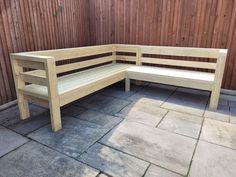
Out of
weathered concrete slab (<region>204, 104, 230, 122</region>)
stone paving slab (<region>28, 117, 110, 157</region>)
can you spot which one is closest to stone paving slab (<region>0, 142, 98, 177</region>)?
stone paving slab (<region>28, 117, 110, 157</region>)

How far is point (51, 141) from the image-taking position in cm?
199

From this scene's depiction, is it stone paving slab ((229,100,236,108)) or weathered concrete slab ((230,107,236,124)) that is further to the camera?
stone paving slab ((229,100,236,108))

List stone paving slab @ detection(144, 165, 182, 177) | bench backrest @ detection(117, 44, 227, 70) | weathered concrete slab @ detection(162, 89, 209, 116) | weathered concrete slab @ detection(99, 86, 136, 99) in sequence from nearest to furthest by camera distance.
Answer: stone paving slab @ detection(144, 165, 182, 177) < weathered concrete slab @ detection(162, 89, 209, 116) < bench backrest @ detection(117, 44, 227, 70) < weathered concrete slab @ detection(99, 86, 136, 99)

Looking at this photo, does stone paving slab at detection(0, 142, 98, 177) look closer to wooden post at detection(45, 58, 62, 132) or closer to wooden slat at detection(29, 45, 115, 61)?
wooden post at detection(45, 58, 62, 132)

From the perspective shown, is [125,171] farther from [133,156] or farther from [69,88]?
[69,88]

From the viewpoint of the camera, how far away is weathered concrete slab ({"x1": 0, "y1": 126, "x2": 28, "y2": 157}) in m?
1.88

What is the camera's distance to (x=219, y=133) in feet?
7.01

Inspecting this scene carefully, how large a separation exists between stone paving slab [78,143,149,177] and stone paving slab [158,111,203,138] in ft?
2.34

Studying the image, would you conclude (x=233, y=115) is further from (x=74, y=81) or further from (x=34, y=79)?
(x=34, y=79)

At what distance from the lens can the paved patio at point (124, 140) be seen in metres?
1.61

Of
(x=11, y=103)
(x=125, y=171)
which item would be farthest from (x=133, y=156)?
(x=11, y=103)

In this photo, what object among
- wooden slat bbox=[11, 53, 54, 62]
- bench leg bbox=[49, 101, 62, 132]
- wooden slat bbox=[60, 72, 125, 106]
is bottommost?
bench leg bbox=[49, 101, 62, 132]

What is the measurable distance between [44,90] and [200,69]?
265cm

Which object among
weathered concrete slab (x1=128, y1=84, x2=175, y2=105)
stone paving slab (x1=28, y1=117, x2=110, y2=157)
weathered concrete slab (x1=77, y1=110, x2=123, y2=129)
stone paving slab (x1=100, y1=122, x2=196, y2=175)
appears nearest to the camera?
stone paving slab (x1=100, y1=122, x2=196, y2=175)
